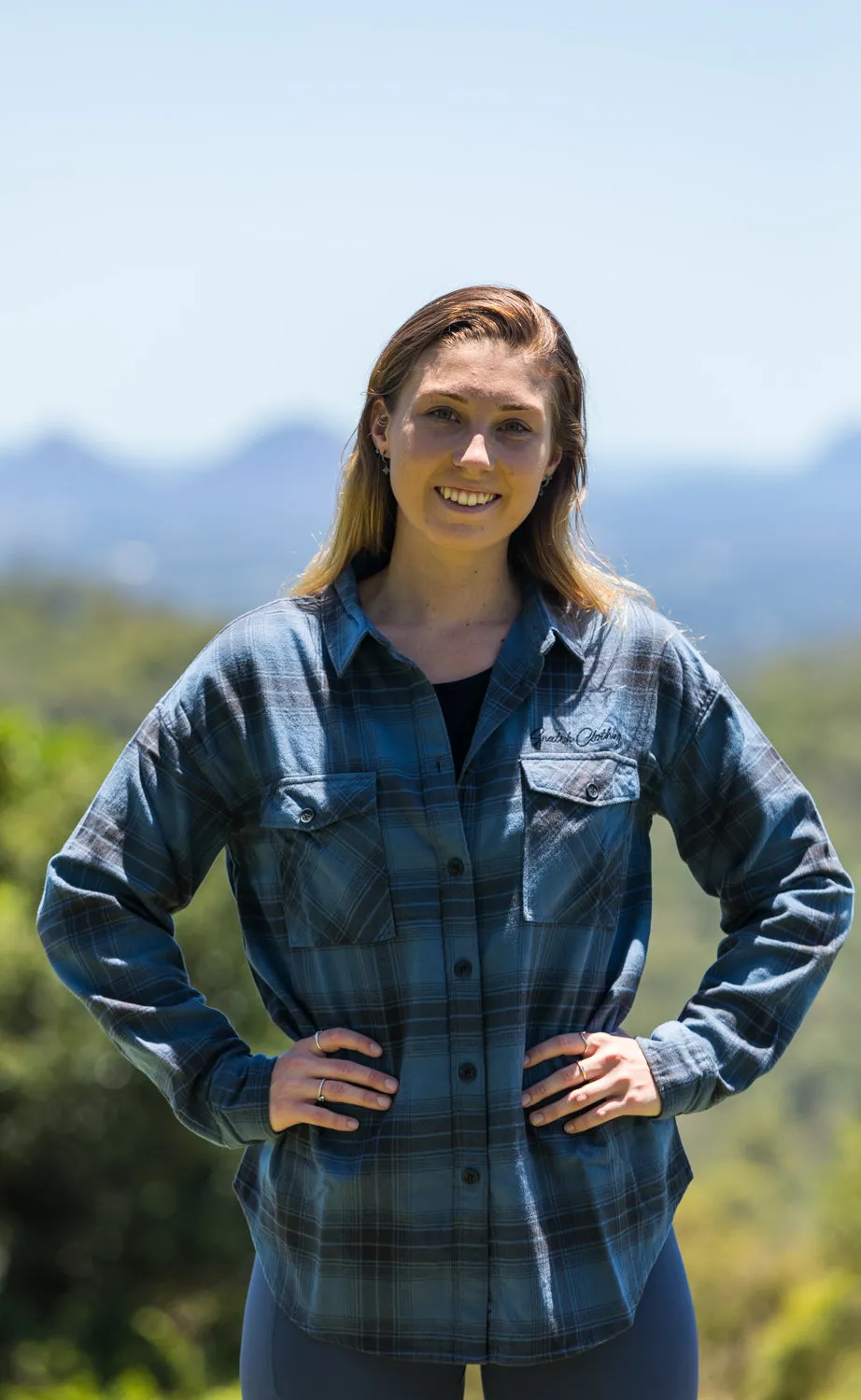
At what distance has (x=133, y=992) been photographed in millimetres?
1611

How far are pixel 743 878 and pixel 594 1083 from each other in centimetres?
31

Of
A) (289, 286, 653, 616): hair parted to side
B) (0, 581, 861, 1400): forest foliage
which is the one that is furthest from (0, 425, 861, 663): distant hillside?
(289, 286, 653, 616): hair parted to side

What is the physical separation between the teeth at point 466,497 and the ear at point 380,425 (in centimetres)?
13

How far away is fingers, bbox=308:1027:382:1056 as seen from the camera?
155 centimetres

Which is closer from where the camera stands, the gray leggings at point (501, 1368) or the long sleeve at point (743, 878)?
the gray leggings at point (501, 1368)

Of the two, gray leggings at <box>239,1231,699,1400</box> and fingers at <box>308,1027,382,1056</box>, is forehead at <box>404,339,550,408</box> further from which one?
gray leggings at <box>239,1231,699,1400</box>

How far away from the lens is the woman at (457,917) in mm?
1552

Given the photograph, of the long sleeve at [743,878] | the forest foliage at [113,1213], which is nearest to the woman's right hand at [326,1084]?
the long sleeve at [743,878]

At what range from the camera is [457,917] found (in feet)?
5.12

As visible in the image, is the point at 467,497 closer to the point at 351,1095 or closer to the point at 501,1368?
the point at 351,1095

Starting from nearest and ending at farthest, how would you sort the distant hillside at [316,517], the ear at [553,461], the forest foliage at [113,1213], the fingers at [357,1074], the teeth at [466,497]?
the fingers at [357,1074] → the teeth at [466,497] → the ear at [553,461] → the forest foliage at [113,1213] → the distant hillside at [316,517]

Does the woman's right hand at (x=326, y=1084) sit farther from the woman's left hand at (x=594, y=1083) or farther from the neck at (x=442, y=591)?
the neck at (x=442, y=591)

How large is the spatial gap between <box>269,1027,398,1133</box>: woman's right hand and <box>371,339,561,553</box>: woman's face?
568mm

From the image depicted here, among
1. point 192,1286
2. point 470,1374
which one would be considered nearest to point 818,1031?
point 192,1286
